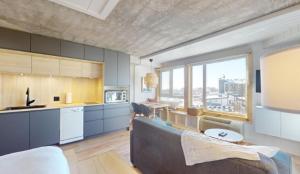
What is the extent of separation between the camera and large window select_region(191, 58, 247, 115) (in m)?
3.76

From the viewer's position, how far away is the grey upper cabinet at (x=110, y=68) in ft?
13.0

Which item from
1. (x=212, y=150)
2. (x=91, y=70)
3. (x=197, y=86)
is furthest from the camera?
(x=197, y=86)

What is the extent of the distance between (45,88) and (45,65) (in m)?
0.63

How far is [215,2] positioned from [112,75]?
3.12 m

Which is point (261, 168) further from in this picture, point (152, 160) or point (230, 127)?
point (230, 127)

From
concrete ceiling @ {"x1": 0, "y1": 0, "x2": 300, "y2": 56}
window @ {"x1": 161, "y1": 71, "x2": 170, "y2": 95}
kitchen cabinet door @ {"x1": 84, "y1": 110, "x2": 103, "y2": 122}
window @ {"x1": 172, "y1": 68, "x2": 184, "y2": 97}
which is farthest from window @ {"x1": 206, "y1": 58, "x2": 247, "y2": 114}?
kitchen cabinet door @ {"x1": 84, "y1": 110, "x2": 103, "y2": 122}

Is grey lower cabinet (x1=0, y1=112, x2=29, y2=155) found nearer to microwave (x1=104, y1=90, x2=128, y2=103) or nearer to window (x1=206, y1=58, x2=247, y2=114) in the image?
microwave (x1=104, y1=90, x2=128, y2=103)

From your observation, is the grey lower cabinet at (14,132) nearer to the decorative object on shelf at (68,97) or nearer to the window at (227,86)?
the decorative object on shelf at (68,97)

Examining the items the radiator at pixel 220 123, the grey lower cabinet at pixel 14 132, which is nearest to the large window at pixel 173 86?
the radiator at pixel 220 123

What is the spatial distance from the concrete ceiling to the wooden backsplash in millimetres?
1113

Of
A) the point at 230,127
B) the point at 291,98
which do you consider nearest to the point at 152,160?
the point at 291,98

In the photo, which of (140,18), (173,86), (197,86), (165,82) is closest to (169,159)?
(140,18)

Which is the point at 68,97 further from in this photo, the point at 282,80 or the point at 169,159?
the point at 282,80

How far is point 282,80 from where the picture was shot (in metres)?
0.66
